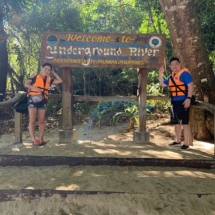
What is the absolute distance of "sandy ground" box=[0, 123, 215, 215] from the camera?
2848mm

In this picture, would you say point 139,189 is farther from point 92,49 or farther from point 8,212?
point 92,49

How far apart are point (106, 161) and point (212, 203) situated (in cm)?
170

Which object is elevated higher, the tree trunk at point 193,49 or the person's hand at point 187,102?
the tree trunk at point 193,49

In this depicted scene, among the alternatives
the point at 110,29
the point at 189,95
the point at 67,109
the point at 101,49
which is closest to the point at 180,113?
the point at 189,95

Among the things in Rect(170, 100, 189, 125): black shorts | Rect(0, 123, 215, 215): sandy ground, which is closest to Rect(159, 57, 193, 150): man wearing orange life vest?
Rect(170, 100, 189, 125): black shorts

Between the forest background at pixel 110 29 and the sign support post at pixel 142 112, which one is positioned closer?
the sign support post at pixel 142 112

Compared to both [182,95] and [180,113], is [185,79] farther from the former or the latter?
[180,113]

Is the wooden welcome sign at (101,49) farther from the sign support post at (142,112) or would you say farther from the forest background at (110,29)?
the forest background at (110,29)

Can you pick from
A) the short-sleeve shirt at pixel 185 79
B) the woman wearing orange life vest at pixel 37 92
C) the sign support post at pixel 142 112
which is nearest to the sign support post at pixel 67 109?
the woman wearing orange life vest at pixel 37 92

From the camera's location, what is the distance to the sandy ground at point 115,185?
2.85 meters

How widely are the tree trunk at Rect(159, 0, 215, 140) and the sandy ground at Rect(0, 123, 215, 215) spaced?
1.26m

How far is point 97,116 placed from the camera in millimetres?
9367

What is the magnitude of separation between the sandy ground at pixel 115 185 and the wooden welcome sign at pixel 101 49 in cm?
177

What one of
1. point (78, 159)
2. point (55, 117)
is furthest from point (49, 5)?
point (78, 159)
